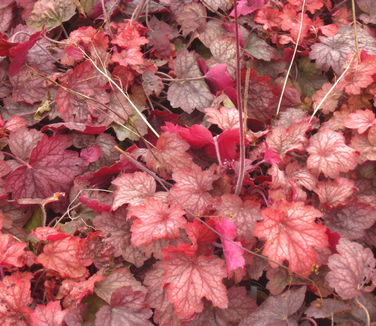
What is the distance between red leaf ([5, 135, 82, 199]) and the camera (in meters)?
1.40

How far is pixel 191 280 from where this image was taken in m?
1.12

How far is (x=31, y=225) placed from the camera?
1424mm

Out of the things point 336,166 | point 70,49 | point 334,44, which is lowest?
point 336,166

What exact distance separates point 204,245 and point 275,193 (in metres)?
0.25

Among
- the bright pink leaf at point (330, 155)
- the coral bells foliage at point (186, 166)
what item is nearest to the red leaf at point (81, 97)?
the coral bells foliage at point (186, 166)

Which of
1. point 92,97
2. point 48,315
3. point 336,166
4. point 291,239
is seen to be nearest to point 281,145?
point 336,166

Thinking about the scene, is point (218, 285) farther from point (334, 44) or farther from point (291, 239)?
point (334, 44)

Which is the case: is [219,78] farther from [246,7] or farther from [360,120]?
[360,120]

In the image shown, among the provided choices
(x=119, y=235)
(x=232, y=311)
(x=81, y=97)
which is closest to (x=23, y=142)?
(x=81, y=97)

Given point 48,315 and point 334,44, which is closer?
point 48,315

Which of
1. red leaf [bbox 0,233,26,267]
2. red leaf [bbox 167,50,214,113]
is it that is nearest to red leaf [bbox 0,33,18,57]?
red leaf [bbox 167,50,214,113]

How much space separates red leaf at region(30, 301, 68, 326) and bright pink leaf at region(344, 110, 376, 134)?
103cm

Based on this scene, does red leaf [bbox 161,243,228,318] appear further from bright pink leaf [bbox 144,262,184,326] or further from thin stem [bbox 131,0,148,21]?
thin stem [bbox 131,0,148,21]

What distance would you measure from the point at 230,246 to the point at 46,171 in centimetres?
66
